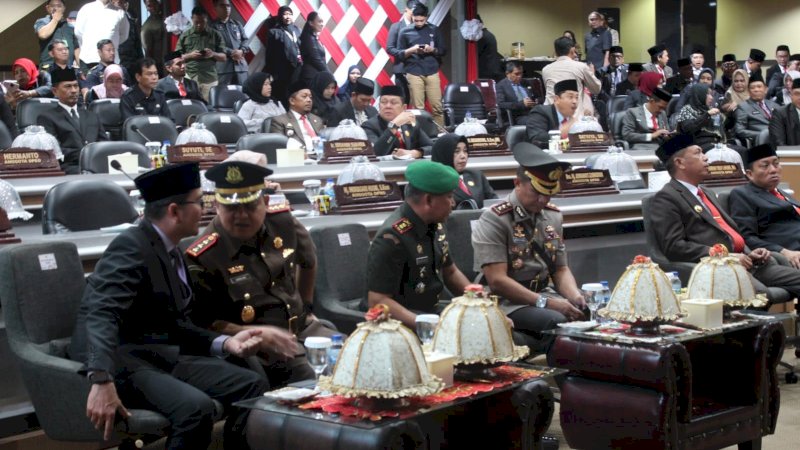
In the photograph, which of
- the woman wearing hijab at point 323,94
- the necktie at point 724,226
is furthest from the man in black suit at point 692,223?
the woman wearing hijab at point 323,94

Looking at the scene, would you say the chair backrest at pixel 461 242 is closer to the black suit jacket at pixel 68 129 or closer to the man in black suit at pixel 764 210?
the man in black suit at pixel 764 210

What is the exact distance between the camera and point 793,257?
5539 millimetres

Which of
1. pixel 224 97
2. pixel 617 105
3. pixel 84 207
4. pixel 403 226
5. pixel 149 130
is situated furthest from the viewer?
pixel 617 105

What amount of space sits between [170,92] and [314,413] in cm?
742

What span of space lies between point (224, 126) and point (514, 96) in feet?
15.9

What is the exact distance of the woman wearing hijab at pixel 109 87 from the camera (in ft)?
30.5

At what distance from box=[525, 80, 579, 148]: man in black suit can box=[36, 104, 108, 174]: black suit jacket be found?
3.22 metres

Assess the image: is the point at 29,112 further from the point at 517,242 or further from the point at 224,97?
the point at 517,242

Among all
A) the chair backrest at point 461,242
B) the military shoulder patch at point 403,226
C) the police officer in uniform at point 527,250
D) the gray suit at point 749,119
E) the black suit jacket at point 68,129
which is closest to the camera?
the military shoulder patch at point 403,226

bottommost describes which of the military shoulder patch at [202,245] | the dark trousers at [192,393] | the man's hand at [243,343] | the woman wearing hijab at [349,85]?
the dark trousers at [192,393]

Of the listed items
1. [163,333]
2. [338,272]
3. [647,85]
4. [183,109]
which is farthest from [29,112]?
[647,85]

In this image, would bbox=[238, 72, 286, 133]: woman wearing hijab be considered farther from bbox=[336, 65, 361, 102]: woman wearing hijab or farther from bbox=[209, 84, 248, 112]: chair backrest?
bbox=[336, 65, 361, 102]: woman wearing hijab

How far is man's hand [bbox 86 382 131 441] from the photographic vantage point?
2953 mm

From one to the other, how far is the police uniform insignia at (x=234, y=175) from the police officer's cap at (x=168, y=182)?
0.17 m
